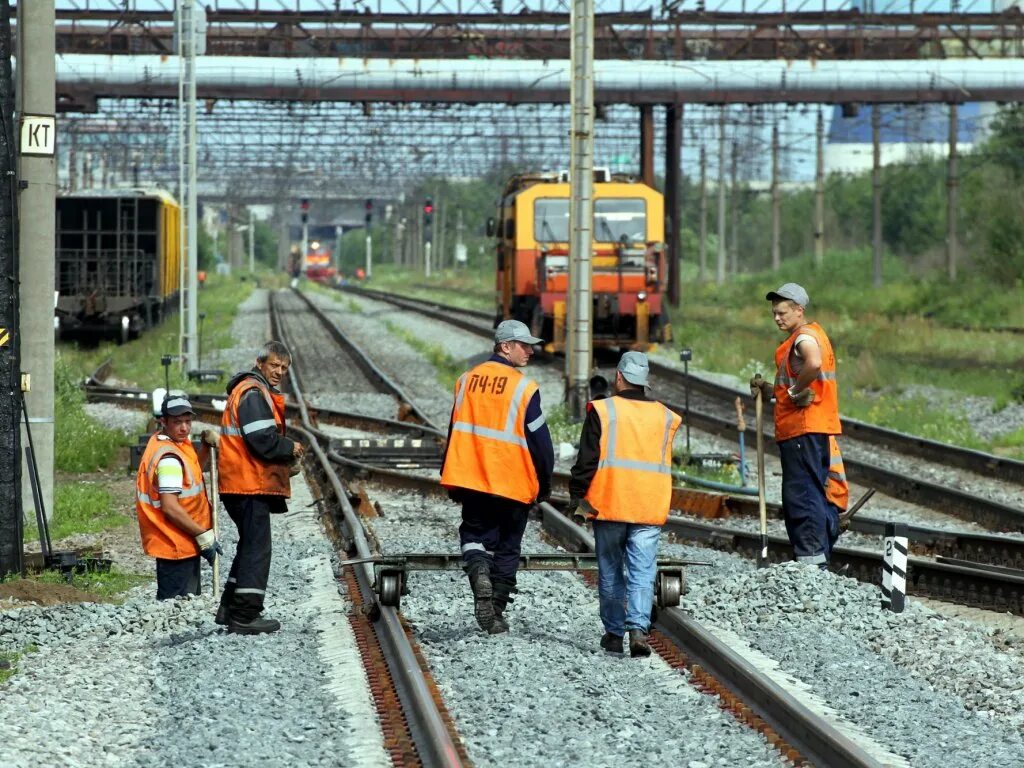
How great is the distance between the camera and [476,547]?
873 cm

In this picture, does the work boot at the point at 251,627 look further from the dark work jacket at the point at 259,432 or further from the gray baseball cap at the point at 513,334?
the gray baseball cap at the point at 513,334

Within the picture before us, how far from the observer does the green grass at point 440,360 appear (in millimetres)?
28125

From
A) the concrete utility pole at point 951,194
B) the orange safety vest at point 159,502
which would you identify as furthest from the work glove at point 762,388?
the concrete utility pole at point 951,194

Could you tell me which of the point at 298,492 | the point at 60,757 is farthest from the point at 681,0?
the point at 60,757

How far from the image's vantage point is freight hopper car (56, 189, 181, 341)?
113ft

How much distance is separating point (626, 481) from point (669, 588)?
958 mm

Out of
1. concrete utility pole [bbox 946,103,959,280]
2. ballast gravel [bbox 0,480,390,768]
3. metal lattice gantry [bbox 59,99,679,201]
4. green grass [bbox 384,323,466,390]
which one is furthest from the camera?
metal lattice gantry [bbox 59,99,679,201]

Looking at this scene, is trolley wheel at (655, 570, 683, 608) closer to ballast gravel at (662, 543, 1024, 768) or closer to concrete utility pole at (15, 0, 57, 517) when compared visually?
ballast gravel at (662, 543, 1024, 768)

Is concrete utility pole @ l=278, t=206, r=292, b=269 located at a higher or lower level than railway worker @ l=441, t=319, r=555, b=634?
higher

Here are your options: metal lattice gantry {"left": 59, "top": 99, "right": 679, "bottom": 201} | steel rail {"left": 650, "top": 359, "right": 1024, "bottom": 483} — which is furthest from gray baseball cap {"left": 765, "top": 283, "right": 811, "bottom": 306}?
metal lattice gantry {"left": 59, "top": 99, "right": 679, "bottom": 201}

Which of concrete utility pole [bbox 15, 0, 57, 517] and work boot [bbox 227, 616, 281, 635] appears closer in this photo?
work boot [bbox 227, 616, 281, 635]

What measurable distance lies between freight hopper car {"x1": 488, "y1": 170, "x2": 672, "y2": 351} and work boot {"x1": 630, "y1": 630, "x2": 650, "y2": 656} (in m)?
19.5

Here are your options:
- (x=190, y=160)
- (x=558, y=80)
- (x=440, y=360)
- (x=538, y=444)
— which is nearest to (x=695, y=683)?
(x=538, y=444)

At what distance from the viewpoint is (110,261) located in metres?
35.4
